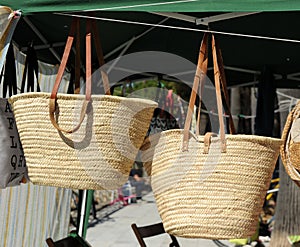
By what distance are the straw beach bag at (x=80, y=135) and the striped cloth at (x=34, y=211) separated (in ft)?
4.38

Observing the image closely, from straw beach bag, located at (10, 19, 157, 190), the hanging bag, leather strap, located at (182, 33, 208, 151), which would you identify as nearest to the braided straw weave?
straw beach bag, located at (10, 19, 157, 190)

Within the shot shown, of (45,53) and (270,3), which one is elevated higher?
(270,3)

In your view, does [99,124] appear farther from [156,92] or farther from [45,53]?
[156,92]

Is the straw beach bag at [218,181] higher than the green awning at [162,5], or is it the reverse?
the green awning at [162,5]

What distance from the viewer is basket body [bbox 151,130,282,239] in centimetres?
173

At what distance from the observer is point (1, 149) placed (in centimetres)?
206

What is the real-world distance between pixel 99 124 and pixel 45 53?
1933 millimetres

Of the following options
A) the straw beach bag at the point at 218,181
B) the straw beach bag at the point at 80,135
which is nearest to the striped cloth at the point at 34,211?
the straw beach bag at the point at 80,135

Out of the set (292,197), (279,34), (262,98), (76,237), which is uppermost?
(279,34)

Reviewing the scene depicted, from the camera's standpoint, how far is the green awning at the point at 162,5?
68.1 inches

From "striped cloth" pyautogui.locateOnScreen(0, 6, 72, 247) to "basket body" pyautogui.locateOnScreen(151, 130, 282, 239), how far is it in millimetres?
1599

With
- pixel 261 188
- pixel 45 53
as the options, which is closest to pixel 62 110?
pixel 261 188

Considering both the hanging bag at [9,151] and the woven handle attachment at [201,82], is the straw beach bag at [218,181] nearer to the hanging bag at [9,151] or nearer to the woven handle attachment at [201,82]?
the woven handle attachment at [201,82]

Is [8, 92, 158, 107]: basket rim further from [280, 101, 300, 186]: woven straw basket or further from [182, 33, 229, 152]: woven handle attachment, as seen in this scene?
[280, 101, 300, 186]: woven straw basket
